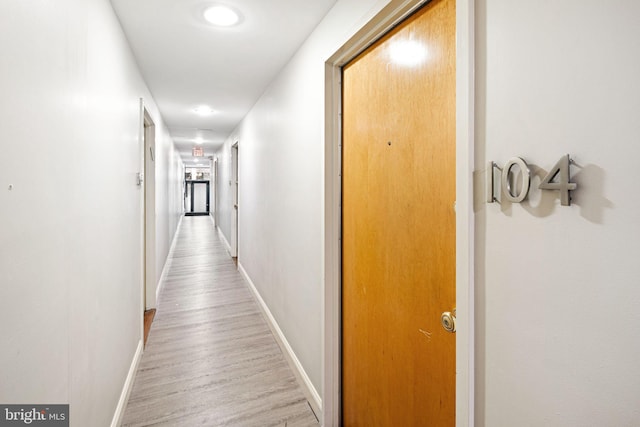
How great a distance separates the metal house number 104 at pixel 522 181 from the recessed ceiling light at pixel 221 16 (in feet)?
5.54

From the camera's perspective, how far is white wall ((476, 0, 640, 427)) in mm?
561

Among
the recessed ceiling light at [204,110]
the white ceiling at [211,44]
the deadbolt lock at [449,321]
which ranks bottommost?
the deadbolt lock at [449,321]

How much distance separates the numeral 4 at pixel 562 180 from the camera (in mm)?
634

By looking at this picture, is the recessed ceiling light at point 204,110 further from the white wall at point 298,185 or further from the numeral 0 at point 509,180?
the numeral 0 at point 509,180

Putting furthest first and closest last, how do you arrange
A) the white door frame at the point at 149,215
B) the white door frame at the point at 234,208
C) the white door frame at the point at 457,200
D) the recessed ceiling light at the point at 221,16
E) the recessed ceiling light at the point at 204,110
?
the white door frame at the point at 234,208, the recessed ceiling light at the point at 204,110, the white door frame at the point at 149,215, the recessed ceiling light at the point at 221,16, the white door frame at the point at 457,200

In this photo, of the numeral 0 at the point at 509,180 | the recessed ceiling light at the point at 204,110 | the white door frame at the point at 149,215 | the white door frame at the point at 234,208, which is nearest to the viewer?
the numeral 0 at the point at 509,180

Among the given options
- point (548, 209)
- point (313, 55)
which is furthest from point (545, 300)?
point (313, 55)

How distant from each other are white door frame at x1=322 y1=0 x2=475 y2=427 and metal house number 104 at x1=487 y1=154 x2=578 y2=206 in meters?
0.06

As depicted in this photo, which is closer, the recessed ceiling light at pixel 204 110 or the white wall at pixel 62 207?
the white wall at pixel 62 207

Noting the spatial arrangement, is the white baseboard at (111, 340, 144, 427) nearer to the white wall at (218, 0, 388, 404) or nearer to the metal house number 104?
the white wall at (218, 0, 388, 404)

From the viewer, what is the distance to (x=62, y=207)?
1.02m

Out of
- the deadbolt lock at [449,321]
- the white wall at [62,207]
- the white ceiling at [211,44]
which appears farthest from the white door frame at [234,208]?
the deadbolt lock at [449,321]

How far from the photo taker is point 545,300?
687 millimetres

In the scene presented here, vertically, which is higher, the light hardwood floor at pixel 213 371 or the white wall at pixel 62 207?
the white wall at pixel 62 207
